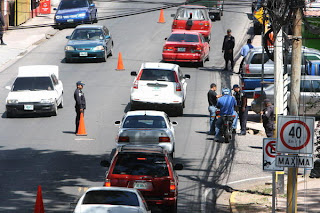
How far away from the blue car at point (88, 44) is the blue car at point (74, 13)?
7.12m

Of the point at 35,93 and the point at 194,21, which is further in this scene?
the point at 194,21

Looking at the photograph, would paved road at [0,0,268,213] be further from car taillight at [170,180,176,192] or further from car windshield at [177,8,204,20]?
car windshield at [177,8,204,20]

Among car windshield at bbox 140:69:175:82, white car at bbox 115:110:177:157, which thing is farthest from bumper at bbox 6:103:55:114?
white car at bbox 115:110:177:157

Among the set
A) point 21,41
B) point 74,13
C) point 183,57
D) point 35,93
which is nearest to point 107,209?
point 35,93

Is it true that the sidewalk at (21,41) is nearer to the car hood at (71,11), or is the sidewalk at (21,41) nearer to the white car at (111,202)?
the car hood at (71,11)

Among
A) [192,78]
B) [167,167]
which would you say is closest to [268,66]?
[192,78]

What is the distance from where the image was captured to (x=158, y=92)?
89.7ft

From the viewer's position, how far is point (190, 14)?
4194 centimetres

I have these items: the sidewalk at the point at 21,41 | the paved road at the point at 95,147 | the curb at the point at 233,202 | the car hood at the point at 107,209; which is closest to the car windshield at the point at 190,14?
the paved road at the point at 95,147

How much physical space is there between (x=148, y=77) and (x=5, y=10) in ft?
68.9

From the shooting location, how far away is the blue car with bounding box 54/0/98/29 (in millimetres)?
45375

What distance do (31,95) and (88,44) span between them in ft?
31.7

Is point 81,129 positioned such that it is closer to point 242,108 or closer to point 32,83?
point 32,83

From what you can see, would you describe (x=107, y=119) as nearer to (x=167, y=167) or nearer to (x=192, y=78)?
(x=192, y=78)
